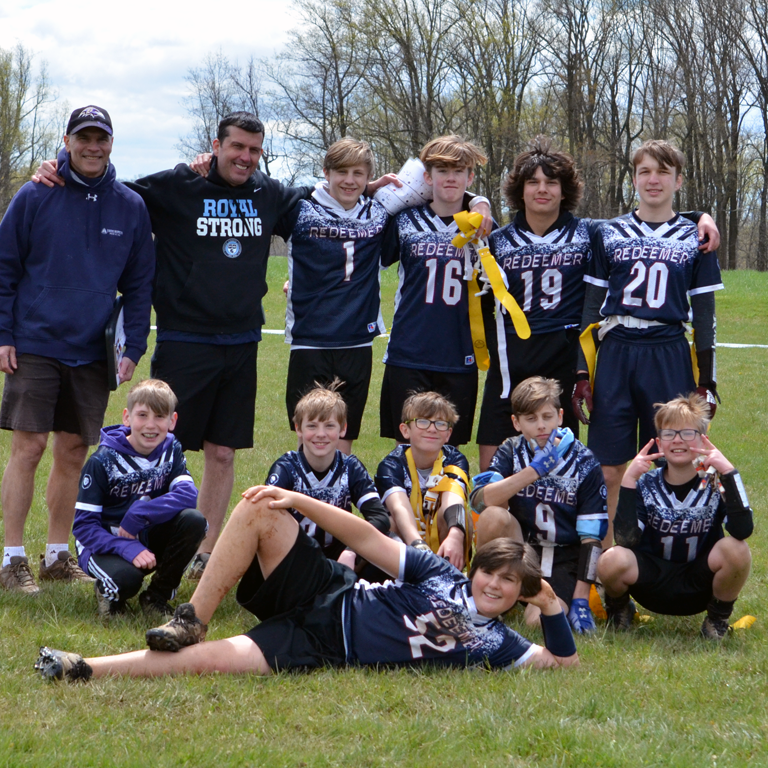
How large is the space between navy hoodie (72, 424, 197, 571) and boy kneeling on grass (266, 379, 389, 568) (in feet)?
1.67

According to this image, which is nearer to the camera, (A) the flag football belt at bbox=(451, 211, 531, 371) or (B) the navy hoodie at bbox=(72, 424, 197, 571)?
(B) the navy hoodie at bbox=(72, 424, 197, 571)

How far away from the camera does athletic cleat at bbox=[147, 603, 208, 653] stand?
3566 mm

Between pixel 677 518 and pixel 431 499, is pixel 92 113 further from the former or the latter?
pixel 677 518

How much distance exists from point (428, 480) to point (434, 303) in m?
1.12

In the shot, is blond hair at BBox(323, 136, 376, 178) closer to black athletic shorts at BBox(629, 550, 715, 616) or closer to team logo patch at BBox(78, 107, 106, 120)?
team logo patch at BBox(78, 107, 106, 120)

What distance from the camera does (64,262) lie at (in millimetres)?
4973

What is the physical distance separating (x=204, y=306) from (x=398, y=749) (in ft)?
9.81

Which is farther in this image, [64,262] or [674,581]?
[64,262]

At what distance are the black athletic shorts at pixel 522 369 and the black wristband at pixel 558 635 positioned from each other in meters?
1.75

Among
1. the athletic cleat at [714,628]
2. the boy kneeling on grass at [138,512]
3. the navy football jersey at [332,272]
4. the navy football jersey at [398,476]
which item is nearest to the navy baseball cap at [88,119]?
the navy football jersey at [332,272]

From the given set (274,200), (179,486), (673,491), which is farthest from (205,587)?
(274,200)

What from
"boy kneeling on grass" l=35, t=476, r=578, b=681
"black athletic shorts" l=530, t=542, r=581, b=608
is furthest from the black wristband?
"black athletic shorts" l=530, t=542, r=581, b=608

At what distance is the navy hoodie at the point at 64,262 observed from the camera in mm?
4934

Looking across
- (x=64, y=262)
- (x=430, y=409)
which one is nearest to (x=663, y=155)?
(x=430, y=409)
